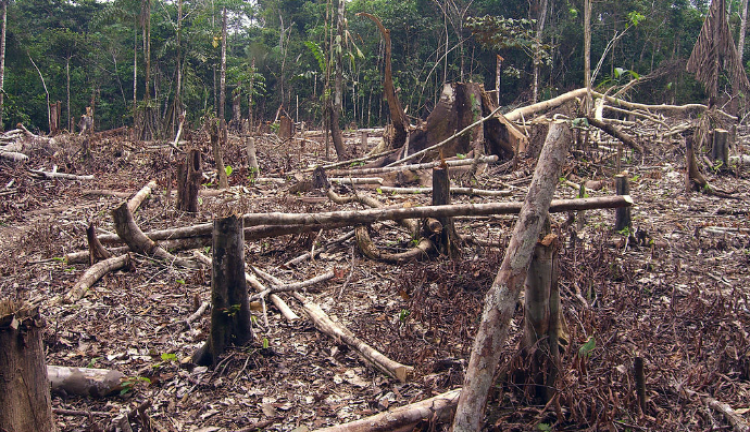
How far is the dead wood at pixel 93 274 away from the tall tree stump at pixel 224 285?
1.58 metres

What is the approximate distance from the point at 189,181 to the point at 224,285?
3.77 m

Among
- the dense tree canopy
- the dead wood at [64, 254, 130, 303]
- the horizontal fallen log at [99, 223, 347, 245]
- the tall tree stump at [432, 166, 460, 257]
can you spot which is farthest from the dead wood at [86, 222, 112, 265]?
the dense tree canopy

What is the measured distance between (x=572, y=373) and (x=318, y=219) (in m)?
2.74

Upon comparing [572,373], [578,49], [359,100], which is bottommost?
[572,373]

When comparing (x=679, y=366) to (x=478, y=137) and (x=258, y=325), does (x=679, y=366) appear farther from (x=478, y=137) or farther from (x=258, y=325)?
(x=478, y=137)

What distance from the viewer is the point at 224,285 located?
3.42 metres

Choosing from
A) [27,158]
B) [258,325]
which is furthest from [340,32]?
[258,325]

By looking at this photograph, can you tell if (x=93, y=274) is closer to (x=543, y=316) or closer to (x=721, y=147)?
(x=543, y=316)

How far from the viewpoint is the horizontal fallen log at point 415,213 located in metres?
4.37

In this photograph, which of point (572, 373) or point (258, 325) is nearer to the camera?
point (572, 373)

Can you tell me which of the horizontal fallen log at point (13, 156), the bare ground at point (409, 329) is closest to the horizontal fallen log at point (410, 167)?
the bare ground at point (409, 329)

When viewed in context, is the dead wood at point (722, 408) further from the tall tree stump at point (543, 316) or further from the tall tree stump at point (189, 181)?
the tall tree stump at point (189, 181)

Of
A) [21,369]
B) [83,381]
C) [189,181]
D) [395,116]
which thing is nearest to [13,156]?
[189,181]

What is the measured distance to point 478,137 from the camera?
10.4 metres
